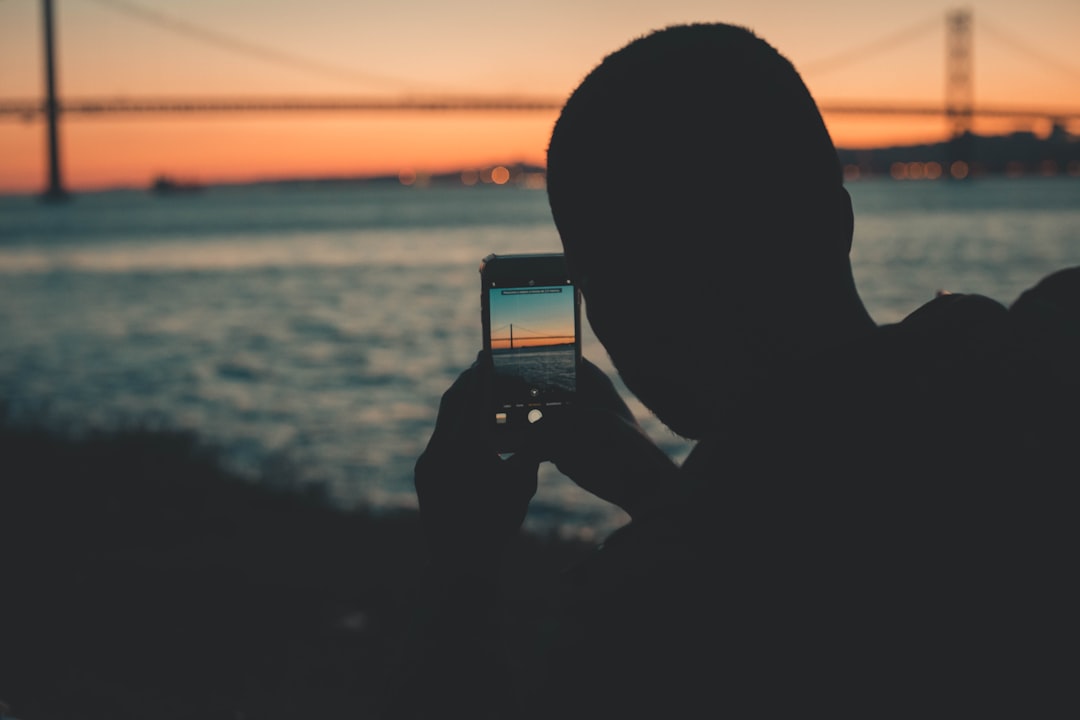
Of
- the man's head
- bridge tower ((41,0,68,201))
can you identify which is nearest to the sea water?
the man's head

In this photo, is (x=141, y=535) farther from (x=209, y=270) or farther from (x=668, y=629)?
(x=209, y=270)

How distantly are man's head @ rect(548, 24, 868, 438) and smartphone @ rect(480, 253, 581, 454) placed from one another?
1.95 feet

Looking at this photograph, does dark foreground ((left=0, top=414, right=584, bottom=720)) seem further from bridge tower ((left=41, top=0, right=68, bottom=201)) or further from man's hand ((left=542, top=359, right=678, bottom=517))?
bridge tower ((left=41, top=0, right=68, bottom=201))

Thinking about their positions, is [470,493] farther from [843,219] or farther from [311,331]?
[311,331]

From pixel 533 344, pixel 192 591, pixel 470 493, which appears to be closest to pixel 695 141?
pixel 470 493

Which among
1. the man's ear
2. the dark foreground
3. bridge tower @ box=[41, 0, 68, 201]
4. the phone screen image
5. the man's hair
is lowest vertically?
the dark foreground

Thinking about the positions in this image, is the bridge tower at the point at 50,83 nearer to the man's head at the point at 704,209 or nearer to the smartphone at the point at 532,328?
the smartphone at the point at 532,328

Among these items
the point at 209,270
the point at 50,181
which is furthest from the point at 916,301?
the point at 50,181

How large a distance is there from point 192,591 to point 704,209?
524cm

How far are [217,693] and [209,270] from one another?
133 ft

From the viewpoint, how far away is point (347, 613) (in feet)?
17.1

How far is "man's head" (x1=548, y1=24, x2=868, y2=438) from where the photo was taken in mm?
741

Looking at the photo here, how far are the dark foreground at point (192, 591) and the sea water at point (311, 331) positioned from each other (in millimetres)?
1257

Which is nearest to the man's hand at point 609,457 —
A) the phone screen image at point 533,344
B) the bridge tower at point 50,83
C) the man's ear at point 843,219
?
the man's ear at point 843,219
